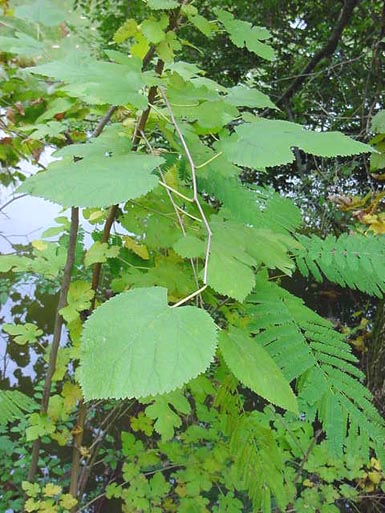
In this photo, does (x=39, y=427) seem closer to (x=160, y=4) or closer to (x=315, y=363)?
(x=315, y=363)

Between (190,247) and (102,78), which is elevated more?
(102,78)

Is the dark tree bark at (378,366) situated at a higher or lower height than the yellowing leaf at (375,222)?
lower

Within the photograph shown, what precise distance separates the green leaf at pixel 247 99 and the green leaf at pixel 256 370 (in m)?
0.38

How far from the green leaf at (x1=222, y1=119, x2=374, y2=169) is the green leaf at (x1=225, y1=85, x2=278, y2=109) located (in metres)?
0.14

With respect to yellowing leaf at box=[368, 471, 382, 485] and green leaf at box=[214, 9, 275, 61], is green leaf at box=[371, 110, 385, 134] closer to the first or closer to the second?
green leaf at box=[214, 9, 275, 61]

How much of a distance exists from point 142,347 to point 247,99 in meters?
0.49

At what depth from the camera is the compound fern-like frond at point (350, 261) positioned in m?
0.79

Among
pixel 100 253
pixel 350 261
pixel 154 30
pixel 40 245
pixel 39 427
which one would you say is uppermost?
pixel 154 30

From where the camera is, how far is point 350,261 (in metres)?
0.79

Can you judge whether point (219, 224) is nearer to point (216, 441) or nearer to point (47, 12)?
point (47, 12)

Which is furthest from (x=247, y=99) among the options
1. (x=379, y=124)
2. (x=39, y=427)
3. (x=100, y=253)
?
(x=379, y=124)

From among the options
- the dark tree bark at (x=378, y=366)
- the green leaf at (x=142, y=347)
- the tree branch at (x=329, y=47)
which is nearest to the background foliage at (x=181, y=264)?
the green leaf at (x=142, y=347)

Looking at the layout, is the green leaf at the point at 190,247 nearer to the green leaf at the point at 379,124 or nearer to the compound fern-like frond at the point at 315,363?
the compound fern-like frond at the point at 315,363

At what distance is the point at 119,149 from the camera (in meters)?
0.61
